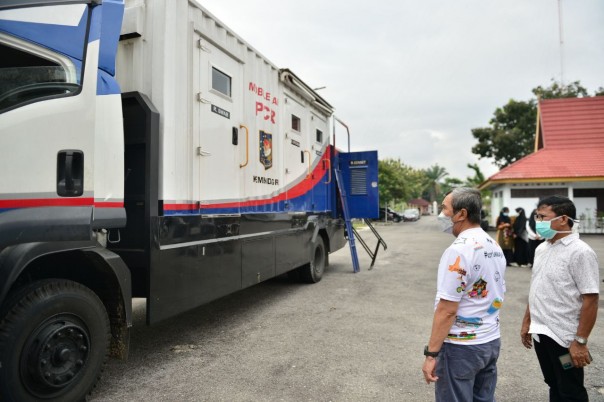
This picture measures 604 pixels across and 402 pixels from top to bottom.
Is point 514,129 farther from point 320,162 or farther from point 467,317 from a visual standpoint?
point 467,317

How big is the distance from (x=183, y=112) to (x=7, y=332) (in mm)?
2372

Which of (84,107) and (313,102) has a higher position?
(313,102)

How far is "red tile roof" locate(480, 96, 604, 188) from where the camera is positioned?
773 inches

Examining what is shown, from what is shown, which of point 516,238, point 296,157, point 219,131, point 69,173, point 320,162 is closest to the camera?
point 69,173

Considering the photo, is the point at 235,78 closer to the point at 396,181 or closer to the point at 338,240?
the point at 338,240

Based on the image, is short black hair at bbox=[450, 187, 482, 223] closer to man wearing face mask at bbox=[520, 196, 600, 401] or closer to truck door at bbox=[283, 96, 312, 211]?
man wearing face mask at bbox=[520, 196, 600, 401]

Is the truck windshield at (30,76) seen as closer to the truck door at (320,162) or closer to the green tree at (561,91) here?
the truck door at (320,162)

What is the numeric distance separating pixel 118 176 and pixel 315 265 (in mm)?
5218

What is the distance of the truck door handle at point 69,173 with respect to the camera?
2.80 meters

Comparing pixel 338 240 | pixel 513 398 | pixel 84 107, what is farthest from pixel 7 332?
pixel 338 240

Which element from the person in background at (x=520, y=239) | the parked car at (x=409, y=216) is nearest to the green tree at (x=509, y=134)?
the parked car at (x=409, y=216)

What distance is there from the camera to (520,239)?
1043 cm

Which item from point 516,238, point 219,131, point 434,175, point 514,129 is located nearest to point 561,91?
Answer: point 514,129

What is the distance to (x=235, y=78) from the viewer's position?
5.00 m
